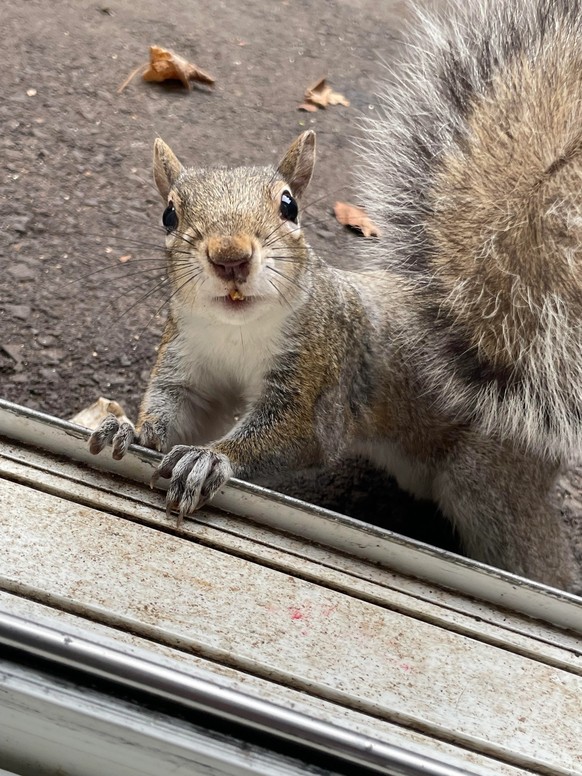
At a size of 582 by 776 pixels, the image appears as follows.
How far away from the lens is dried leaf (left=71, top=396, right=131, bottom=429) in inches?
71.8

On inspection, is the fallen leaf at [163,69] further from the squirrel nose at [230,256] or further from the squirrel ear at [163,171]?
the squirrel nose at [230,256]

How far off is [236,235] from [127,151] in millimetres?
1236

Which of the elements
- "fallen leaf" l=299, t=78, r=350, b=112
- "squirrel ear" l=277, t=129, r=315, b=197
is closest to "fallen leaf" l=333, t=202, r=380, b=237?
"fallen leaf" l=299, t=78, r=350, b=112

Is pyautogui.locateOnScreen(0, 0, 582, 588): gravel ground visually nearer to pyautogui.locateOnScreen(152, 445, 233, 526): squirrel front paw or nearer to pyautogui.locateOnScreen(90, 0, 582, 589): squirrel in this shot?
pyautogui.locateOnScreen(90, 0, 582, 589): squirrel

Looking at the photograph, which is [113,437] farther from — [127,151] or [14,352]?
[127,151]

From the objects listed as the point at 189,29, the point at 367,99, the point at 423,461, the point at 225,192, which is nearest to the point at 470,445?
the point at 423,461

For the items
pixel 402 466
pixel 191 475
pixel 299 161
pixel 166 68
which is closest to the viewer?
pixel 191 475

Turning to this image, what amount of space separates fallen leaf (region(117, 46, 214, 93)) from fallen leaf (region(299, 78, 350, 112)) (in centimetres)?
44

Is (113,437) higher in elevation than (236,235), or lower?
lower

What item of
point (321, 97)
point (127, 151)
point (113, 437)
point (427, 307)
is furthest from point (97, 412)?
point (321, 97)

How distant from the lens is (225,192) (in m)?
1.52

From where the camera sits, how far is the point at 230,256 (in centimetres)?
132

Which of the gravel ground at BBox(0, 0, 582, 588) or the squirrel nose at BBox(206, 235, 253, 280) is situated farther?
the gravel ground at BBox(0, 0, 582, 588)

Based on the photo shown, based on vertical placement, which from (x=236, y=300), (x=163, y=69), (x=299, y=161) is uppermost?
(x=299, y=161)
